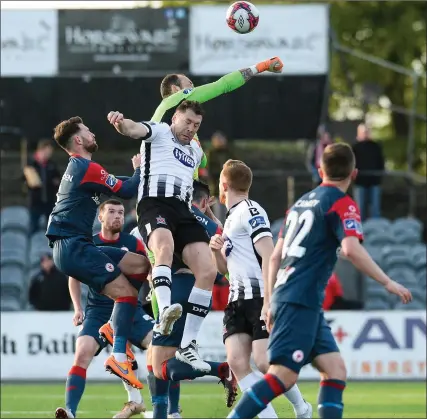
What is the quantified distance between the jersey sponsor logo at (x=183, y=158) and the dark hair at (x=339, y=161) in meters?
2.42

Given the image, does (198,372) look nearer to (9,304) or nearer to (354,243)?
(354,243)

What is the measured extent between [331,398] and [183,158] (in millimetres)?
2996

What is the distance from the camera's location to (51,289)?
21.7 m

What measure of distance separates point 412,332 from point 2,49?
8866mm

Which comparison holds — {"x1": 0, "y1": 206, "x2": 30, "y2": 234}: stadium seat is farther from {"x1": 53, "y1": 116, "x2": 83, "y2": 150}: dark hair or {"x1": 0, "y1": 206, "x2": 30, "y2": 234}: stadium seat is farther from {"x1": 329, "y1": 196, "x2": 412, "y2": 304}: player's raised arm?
{"x1": 329, "y1": 196, "x2": 412, "y2": 304}: player's raised arm

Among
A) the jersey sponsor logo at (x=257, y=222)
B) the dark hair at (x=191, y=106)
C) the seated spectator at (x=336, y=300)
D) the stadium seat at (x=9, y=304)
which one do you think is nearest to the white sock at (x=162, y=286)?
the jersey sponsor logo at (x=257, y=222)

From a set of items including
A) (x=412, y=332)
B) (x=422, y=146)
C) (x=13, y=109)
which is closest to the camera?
(x=412, y=332)

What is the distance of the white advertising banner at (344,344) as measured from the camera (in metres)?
21.1

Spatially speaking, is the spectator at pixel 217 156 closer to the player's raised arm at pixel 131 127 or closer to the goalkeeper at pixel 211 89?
the goalkeeper at pixel 211 89

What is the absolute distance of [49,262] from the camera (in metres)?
21.7

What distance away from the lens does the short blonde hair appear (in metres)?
11.6

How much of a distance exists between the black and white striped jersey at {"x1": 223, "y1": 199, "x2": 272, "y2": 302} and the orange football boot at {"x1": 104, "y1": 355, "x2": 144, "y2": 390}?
4.65ft

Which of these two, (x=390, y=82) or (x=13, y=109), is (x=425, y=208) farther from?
(x=390, y=82)

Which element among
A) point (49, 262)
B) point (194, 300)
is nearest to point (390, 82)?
point (49, 262)
